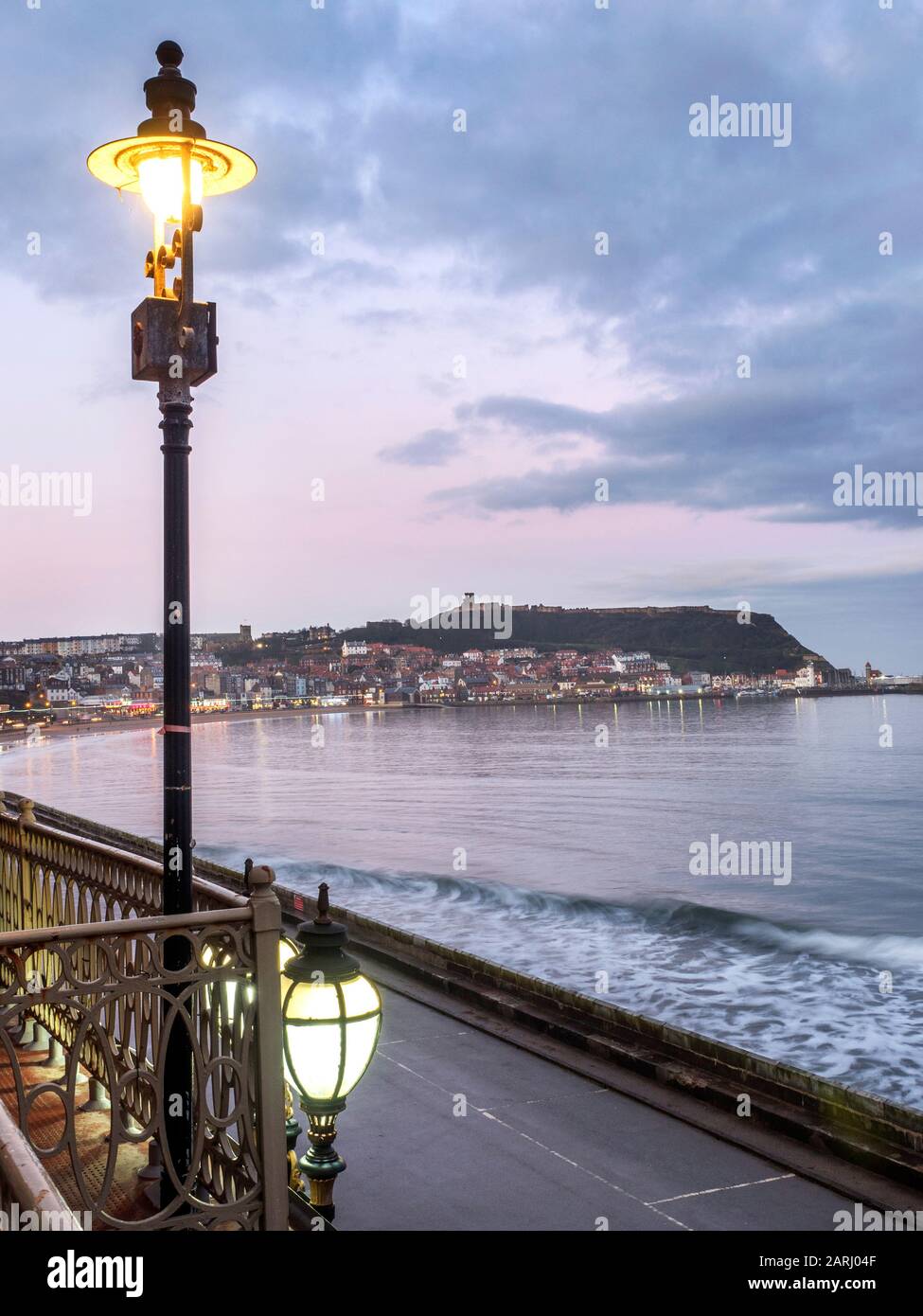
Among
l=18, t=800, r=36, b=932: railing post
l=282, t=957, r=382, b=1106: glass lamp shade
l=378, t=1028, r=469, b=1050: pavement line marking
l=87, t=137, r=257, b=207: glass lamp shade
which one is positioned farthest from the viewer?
l=378, t=1028, r=469, b=1050: pavement line marking

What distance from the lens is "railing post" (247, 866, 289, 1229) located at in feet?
13.3

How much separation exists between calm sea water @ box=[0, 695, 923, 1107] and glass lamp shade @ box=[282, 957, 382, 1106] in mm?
10095

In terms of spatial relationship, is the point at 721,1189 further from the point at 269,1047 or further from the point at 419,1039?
the point at 269,1047

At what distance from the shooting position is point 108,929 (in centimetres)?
392

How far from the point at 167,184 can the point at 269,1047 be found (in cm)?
378

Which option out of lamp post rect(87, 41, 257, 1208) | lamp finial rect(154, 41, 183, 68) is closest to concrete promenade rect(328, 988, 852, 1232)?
lamp post rect(87, 41, 257, 1208)

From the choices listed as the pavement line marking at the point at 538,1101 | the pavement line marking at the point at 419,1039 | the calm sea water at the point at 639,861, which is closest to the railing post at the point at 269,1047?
the pavement line marking at the point at 538,1101

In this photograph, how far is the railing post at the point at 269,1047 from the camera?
4043 mm

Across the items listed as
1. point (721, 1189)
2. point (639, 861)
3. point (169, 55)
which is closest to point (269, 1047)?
point (721, 1189)

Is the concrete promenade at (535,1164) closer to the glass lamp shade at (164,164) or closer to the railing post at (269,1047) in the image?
the railing post at (269,1047)

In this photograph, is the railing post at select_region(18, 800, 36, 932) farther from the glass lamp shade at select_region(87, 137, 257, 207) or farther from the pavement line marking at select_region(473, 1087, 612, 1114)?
the glass lamp shade at select_region(87, 137, 257, 207)

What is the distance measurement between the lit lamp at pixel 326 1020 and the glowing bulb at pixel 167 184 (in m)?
3.12
